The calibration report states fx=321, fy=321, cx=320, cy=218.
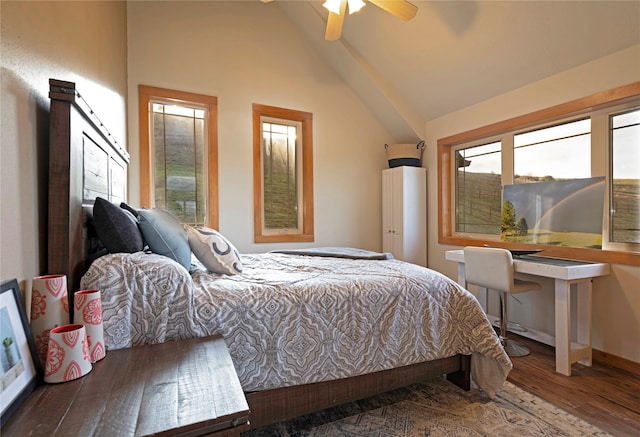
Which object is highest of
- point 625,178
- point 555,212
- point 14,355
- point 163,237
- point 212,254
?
point 625,178

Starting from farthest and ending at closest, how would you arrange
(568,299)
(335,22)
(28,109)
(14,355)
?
1. (335,22)
2. (568,299)
3. (28,109)
4. (14,355)

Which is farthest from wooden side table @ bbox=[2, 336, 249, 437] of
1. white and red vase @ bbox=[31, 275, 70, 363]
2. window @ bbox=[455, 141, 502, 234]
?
window @ bbox=[455, 141, 502, 234]

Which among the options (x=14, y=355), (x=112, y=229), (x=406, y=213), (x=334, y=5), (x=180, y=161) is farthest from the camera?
(x=406, y=213)

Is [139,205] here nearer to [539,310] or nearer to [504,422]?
[504,422]

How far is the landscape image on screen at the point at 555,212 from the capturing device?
8.42ft

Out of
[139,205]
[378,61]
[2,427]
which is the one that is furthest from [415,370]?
[378,61]

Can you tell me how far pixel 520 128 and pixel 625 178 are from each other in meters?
1.00

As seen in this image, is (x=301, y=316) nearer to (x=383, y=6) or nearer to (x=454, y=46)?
(x=383, y=6)

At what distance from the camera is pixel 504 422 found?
1.69 metres

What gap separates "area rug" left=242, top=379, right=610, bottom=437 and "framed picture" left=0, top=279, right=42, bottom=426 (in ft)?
3.51

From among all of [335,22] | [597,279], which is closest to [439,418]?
[597,279]

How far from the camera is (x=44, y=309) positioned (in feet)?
3.26

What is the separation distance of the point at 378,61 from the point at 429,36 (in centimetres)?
74

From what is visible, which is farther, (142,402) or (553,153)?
(553,153)
